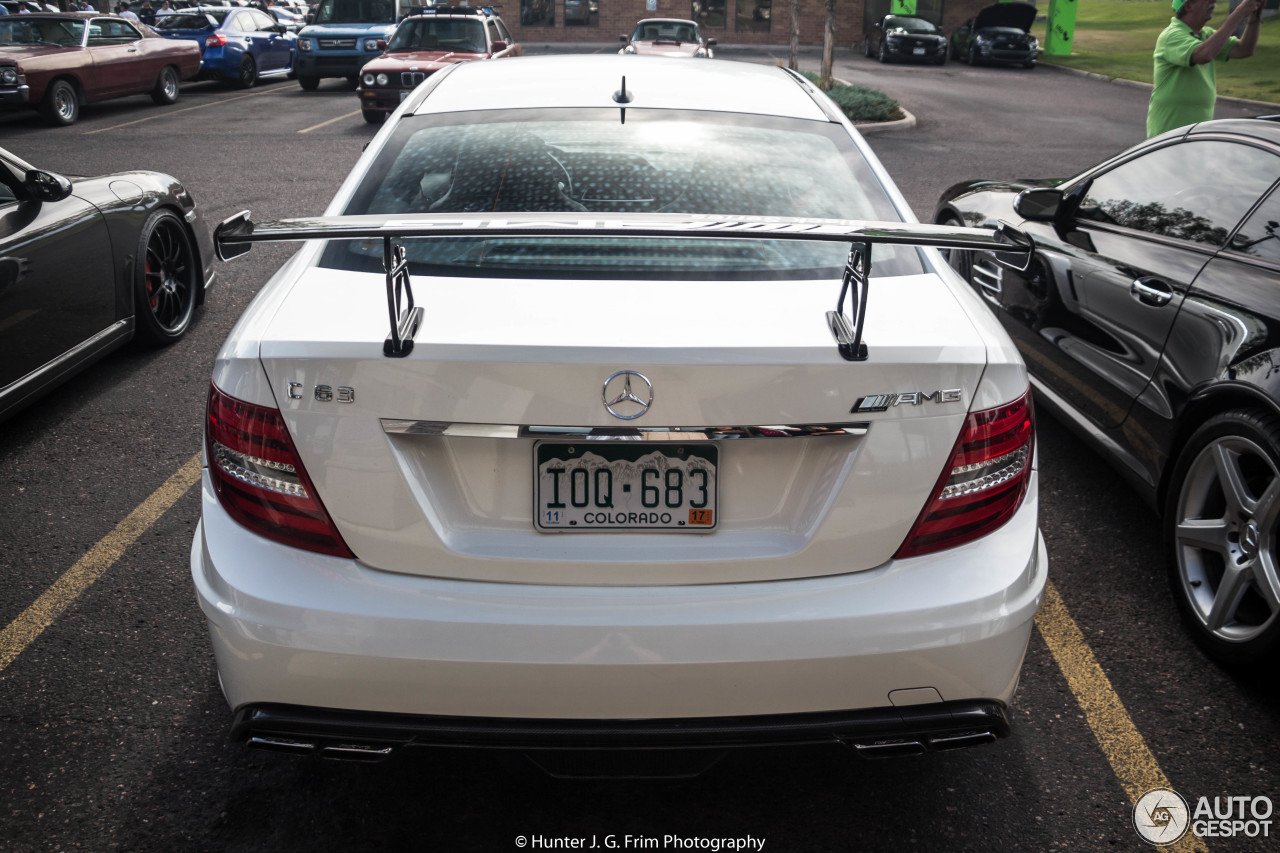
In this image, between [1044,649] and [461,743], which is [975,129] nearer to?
[1044,649]

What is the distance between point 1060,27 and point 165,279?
3768 cm

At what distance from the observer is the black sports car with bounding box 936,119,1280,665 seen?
2.97m

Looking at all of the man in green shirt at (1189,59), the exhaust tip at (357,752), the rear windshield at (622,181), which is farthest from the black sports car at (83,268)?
the man in green shirt at (1189,59)

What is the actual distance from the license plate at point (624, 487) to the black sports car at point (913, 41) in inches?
1295

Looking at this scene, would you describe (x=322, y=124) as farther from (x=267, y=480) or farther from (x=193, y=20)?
(x=267, y=480)

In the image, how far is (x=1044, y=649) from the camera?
3186mm

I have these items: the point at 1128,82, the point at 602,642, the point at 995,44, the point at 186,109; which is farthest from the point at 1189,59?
the point at 995,44

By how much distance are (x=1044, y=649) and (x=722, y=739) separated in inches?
63.8

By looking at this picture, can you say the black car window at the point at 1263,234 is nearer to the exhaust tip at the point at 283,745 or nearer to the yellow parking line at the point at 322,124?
the exhaust tip at the point at 283,745

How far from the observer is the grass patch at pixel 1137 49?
25.3 m

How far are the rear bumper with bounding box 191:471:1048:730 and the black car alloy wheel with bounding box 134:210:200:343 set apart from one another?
3.96 meters

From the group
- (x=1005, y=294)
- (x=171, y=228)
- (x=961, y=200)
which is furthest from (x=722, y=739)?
(x=171, y=228)

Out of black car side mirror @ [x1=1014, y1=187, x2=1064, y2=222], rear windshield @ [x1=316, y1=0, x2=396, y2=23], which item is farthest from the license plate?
rear windshield @ [x1=316, y1=0, x2=396, y2=23]

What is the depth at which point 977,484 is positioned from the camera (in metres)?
2.09
